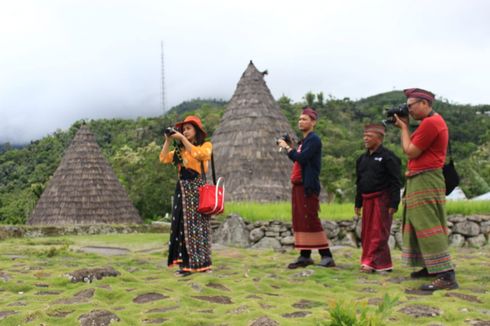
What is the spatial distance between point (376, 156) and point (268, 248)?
10.7 feet

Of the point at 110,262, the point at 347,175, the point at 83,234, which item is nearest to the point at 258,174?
the point at 83,234

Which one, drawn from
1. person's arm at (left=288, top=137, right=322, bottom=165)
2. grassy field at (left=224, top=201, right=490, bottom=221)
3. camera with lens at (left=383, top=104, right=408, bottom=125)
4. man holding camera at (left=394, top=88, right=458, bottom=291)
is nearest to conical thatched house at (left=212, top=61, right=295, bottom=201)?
grassy field at (left=224, top=201, right=490, bottom=221)

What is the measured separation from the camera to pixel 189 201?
518 centimetres

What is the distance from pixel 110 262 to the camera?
6090mm

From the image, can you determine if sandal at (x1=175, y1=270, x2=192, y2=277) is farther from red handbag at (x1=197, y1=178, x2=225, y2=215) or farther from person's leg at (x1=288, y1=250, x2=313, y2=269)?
person's leg at (x1=288, y1=250, x2=313, y2=269)

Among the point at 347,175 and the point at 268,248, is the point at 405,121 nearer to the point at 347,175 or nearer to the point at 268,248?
the point at 268,248

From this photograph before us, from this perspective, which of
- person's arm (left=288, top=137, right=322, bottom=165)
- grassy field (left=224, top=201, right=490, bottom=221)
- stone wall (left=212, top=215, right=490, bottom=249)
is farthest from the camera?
grassy field (left=224, top=201, right=490, bottom=221)

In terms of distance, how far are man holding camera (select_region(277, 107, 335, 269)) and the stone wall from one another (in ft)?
8.30

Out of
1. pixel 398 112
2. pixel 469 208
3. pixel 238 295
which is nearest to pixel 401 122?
pixel 398 112

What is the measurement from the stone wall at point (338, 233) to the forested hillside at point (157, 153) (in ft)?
14.2

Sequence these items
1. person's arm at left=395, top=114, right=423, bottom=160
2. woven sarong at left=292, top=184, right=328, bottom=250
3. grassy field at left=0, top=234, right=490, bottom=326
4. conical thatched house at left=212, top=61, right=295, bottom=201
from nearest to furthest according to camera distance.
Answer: grassy field at left=0, top=234, right=490, bottom=326 → person's arm at left=395, top=114, right=423, bottom=160 → woven sarong at left=292, top=184, right=328, bottom=250 → conical thatched house at left=212, top=61, right=295, bottom=201

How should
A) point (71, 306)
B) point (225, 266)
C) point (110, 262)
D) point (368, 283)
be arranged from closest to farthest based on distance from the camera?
point (71, 306)
point (368, 283)
point (225, 266)
point (110, 262)

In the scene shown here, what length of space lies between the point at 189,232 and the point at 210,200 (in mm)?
403

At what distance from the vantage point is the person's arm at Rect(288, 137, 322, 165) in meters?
5.29
